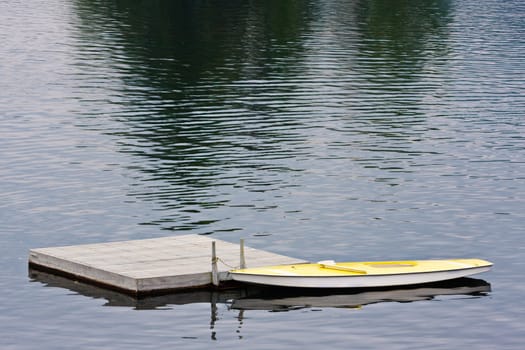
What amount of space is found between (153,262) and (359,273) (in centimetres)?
926

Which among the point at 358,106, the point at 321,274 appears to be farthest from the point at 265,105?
the point at 321,274

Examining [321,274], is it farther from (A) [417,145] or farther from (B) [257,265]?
(A) [417,145]

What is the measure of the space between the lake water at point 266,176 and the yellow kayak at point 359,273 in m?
0.87

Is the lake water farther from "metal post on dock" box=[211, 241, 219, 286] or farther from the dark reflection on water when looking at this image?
"metal post on dock" box=[211, 241, 219, 286]

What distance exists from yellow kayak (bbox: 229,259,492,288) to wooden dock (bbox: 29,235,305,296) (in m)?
1.53

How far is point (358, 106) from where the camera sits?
115 metres

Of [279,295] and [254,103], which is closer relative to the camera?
[279,295]

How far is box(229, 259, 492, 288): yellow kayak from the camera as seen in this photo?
57.9 metres

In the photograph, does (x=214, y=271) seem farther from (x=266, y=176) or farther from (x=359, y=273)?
(x=266, y=176)

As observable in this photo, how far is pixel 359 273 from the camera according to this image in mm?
58812

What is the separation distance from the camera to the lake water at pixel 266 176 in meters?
54.5

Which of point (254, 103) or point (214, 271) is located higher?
point (214, 271)

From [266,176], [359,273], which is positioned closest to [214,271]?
[359,273]

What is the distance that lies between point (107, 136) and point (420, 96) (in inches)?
1385
